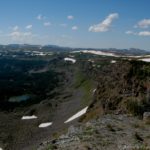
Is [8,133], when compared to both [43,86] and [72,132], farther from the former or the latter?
[43,86]

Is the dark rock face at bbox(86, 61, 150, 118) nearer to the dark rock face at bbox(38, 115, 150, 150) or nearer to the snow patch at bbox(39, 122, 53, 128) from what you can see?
the snow patch at bbox(39, 122, 53, 128)

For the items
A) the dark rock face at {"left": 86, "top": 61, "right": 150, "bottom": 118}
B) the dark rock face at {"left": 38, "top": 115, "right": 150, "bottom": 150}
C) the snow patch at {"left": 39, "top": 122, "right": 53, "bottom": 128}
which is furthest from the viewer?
the snow patch at {"left": 39, "top": 122, "right": 53, "bottom": 128}

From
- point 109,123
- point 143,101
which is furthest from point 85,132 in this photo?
point 143,101

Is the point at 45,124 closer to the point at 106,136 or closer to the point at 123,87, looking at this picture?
the point at 123,87

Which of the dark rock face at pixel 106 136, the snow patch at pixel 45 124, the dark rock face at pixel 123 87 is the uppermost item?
the dark rock face at pixel 106 136

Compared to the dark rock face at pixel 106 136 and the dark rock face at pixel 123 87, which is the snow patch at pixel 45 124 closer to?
the dark rock face at pixel 123 87

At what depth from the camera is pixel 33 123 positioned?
10288cm

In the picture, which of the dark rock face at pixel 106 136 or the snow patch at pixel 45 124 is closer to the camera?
the dark rock face at pixel 106 136


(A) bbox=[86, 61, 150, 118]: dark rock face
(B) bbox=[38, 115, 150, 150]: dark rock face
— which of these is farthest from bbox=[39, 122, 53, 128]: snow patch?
(B) bbox=[38, 115, 150, 150]: dark rock face

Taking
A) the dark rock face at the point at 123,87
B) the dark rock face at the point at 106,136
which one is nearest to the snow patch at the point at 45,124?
the dark rock face at the point at 123,87

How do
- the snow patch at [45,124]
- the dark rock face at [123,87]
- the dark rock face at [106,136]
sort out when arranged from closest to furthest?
the dark rock face at [106,136], the dark rock face at [123,87], the snow patch at [45,124]

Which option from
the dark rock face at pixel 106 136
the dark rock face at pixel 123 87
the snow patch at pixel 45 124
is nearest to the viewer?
the dark rock face at pixel 106 136

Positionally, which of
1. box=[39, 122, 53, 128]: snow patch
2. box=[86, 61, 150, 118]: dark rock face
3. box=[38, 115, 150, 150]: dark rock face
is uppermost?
box=[38, 115, 150, 150]: dark rock face

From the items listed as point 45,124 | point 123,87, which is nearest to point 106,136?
point 123,87
